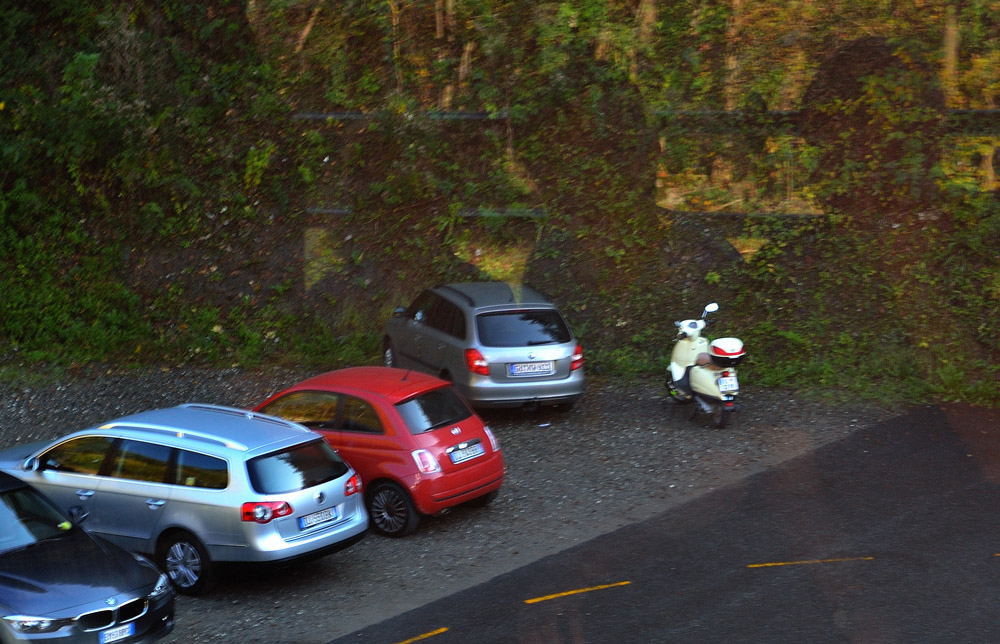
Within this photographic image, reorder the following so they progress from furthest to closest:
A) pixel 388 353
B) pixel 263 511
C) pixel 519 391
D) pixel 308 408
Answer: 1. pixel 388 353
2. pixel 519 391
3. pixel 308 408
4. pixel 263 511

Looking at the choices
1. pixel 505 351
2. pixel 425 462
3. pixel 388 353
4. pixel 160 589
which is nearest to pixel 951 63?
pixel 505 351

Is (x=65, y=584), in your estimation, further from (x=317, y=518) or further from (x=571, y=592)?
(x=571, y=592)

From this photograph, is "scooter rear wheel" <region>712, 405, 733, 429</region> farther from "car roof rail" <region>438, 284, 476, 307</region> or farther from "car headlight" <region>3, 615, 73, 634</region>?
"car headlight" <region>3, 615, 73, 634</region>

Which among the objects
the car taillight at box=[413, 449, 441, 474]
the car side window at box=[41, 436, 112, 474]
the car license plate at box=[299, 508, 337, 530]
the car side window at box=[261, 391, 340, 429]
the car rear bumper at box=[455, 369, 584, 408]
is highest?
the car side window at box=[41, 436, 112, 474]

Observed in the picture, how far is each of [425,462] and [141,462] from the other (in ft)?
8.61

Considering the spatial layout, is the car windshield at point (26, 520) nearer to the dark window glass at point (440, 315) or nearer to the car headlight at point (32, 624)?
the car headlight at point (32, 624)

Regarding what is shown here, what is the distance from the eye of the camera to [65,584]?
23.2ft

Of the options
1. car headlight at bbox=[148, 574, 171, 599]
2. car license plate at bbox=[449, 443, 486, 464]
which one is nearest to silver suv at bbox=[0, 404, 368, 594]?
car headlight at bbox=[148, 574, 171, 599]

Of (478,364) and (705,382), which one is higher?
(478,364)

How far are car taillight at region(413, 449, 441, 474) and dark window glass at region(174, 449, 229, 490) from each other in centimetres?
200

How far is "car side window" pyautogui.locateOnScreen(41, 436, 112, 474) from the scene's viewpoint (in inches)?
370

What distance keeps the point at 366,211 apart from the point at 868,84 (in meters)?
9.25

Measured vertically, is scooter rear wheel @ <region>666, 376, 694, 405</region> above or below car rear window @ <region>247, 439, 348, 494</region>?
below

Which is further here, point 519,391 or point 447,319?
point 447,319
